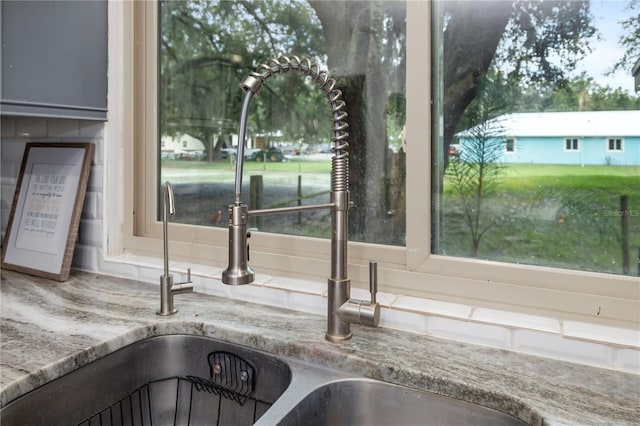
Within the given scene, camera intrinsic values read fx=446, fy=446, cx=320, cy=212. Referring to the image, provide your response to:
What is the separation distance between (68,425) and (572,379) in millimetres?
958

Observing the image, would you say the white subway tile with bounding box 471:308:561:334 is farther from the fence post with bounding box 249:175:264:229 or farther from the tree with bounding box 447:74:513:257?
the fence post with bounding box 249:175:264:229

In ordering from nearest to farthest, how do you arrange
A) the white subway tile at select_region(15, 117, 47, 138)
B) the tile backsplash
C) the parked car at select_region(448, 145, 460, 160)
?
the tile backsplash
the parked car at select_region(448, 145, 460, 160)
the white subway tile at select_region(15, 117, 47, 138)

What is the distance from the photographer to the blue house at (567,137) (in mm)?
916

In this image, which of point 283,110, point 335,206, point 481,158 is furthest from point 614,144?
point 283,110

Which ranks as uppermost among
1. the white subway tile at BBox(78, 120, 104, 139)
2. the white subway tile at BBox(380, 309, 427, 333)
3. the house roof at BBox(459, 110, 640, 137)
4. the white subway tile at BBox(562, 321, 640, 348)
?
the white subway tile at BBox(78, 120, 104, 139)

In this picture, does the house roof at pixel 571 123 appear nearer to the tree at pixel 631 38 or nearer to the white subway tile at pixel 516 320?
the tree at pixel 631 38

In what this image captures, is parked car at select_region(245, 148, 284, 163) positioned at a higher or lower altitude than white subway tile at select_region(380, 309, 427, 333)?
higher

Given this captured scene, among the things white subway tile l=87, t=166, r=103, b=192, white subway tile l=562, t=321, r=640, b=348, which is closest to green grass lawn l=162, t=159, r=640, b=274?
white subway tile l=562, t=321, r=640, b=348

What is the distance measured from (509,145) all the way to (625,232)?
0.30 m

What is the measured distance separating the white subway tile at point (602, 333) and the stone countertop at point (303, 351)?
0.19ft

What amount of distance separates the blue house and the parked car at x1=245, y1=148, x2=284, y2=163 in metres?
0.52

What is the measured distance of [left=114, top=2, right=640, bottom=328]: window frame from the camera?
93 centimetres

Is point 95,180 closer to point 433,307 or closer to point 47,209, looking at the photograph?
point 47,209

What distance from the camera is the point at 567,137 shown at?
38.0 inches
